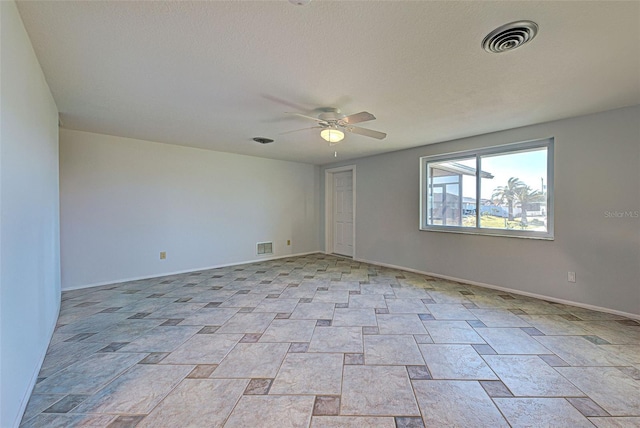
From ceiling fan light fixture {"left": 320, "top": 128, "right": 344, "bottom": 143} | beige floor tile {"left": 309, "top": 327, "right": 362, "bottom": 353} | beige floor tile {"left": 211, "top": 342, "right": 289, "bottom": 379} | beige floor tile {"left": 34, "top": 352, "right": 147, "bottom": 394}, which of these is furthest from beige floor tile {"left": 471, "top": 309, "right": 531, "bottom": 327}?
beige floor tile {"left": 34, "top": 352, "right": 147, "bottom": 394}

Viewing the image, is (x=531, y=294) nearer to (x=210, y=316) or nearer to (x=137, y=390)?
(x=210, y=316)

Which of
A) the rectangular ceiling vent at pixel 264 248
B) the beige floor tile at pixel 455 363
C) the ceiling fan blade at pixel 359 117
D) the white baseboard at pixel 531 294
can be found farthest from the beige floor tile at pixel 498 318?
the rectangular ceiling vent at pixel 264 248

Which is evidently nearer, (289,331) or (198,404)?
(198,404)

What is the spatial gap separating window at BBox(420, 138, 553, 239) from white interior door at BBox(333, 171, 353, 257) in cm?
192

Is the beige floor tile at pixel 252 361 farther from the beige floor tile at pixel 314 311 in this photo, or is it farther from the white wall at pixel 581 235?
the white wall at pixel 581 235

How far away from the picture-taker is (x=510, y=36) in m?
1.68

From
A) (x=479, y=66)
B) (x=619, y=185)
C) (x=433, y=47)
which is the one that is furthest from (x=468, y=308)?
(x=433, y=47)

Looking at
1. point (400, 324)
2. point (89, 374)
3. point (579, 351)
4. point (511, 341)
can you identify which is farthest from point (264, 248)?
point (579, 351)

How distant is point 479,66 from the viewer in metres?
2.04

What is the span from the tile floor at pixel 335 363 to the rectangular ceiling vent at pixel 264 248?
223 centimetres

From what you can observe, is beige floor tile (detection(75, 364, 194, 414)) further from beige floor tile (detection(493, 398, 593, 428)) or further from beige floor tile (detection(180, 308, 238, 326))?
beige floor tile (detection(493, 398, 593, 428))

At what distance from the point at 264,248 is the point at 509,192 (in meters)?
4.49

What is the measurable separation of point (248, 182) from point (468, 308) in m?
4.37

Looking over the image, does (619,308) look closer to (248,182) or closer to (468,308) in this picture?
(468,308)
